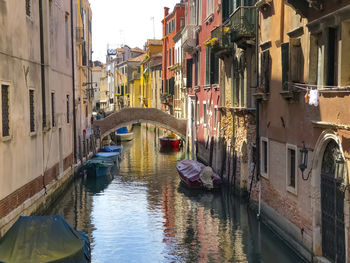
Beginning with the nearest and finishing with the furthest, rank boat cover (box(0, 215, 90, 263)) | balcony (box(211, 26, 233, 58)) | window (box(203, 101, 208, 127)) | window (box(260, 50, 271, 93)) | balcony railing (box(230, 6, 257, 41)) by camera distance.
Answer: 1. boat cover (box(0, 215, 90, 263))
2. window (box(260, 50, 271, 93))
3. balcony railing (box(230, 6, 257, 41))
4. balcony (box(211, 26, 233, 58))
5. window (box(203, 101, 208, 127))

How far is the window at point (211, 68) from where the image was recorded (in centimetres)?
2059

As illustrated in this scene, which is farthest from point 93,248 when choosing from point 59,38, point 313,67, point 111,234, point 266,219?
point 59,38

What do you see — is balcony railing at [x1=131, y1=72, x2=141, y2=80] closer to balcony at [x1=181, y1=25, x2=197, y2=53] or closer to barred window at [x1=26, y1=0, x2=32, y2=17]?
balcony at [x1=181, y1=25, x2=197, y2=53]

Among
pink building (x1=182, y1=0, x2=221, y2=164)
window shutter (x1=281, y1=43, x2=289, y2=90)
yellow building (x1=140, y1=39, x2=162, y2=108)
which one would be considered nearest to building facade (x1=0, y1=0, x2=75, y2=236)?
window shutter (x1=281, y1=43, x2=289, y2=90)

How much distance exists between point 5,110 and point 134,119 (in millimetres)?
19919

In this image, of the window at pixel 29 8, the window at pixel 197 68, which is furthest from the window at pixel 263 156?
the window at pixel 197 68

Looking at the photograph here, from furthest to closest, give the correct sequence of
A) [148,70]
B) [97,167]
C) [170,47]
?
[148,70]
[170,47]
[97,167]

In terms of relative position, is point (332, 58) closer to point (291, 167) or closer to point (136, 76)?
point (291, 167)

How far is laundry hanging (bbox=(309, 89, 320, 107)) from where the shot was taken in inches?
346

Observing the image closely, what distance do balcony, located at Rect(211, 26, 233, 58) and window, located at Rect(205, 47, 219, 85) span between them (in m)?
2.07

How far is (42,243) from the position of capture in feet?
25.4

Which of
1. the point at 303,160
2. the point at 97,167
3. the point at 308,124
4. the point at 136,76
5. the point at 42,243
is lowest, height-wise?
the point at 97,167

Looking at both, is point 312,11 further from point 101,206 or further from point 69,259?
point 101,206

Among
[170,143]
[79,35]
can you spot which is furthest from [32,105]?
[170,143]
